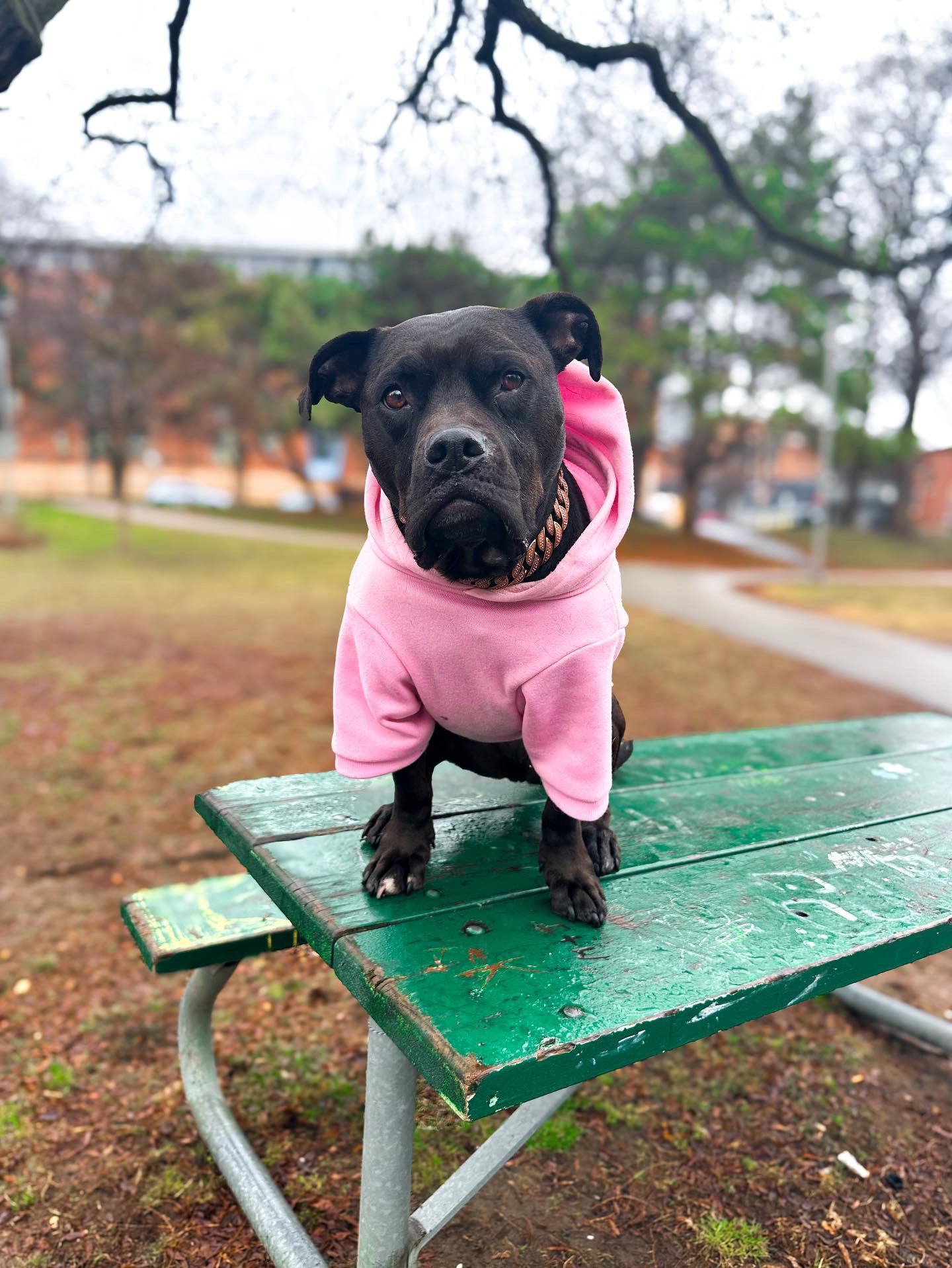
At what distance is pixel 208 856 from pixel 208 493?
127 feet

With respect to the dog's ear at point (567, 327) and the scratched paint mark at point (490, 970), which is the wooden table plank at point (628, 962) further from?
the dog's ear at point (567, 327)

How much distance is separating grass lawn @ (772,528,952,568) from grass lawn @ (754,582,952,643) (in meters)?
6.44

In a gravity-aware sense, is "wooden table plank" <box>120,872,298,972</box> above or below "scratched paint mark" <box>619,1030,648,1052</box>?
below

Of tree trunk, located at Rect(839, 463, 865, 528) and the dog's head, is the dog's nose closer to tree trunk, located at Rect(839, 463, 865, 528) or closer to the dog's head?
the dog's head

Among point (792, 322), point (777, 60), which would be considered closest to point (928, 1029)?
point (777, 60)

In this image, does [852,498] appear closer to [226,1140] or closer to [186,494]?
[186,494]

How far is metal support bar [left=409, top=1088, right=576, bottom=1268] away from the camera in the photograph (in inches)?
64.5

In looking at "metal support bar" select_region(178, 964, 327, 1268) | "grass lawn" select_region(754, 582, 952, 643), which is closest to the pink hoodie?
"metal support bar" select_region(178, 964, 327, 1268)

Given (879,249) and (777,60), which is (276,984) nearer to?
(777,60)

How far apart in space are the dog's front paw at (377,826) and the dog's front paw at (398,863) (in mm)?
99

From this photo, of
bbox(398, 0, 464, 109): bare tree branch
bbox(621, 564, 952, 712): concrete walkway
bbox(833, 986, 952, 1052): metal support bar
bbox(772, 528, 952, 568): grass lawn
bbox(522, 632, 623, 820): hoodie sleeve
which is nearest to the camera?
bbox(522, 632, 623, 820): hoodie sleeve

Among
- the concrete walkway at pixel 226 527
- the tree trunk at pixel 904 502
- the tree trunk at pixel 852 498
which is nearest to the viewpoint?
the concrete walkway at pixel 226 527

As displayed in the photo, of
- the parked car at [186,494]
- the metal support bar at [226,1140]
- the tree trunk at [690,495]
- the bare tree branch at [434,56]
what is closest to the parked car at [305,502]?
the parked car at [186,494]

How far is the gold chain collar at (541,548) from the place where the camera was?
1581 mm
